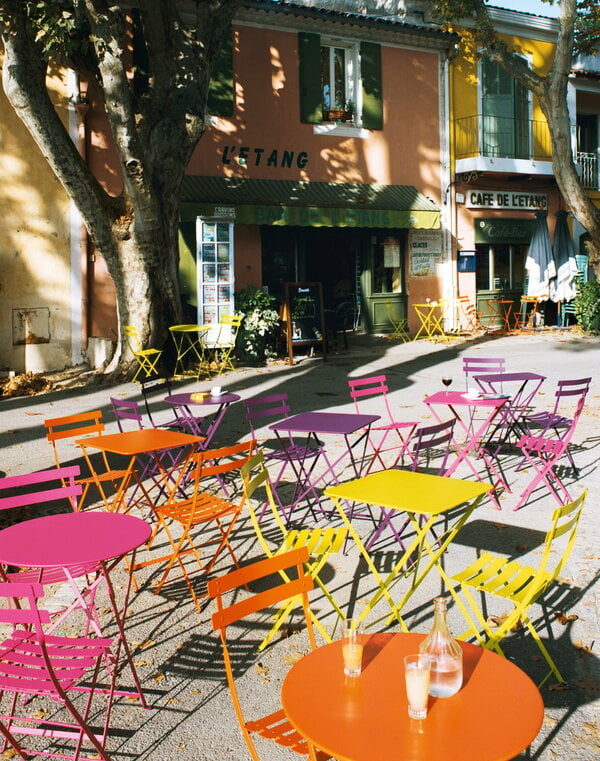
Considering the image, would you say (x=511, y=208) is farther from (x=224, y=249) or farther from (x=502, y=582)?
(x=502, y=582)

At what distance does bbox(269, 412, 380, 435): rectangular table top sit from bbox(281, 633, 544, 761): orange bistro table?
3.19m

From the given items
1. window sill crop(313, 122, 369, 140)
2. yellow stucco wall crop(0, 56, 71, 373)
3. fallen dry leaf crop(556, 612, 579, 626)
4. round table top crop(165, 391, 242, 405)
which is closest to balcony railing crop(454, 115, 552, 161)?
window sill crop(313, 122, 369, 140)

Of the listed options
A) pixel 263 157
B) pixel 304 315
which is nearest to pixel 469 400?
pixel 304 315

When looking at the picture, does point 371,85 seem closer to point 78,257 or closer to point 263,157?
point 263,157

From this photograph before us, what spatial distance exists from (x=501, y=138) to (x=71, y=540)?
689 inches

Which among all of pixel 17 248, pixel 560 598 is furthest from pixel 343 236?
pixel 560 598

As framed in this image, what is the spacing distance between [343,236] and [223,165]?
11.9ft

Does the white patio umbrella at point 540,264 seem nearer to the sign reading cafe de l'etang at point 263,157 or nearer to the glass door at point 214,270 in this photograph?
the sign reading cafe de l'etang at point 263,157

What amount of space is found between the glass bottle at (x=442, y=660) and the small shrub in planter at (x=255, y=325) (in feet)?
38.6

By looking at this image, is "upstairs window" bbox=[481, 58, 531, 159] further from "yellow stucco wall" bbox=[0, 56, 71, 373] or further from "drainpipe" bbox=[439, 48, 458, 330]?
"yellow stucco wall" bbox=[0, 56, 71, 373]

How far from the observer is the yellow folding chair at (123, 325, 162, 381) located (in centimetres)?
1231

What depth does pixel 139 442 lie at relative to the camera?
17.6 ft

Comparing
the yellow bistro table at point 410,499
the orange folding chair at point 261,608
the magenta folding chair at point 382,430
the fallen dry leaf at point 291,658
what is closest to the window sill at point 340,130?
the magenta folding chair at point 382,430

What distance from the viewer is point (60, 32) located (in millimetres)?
11398
